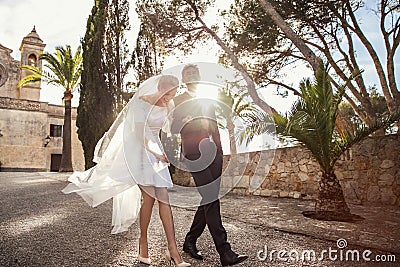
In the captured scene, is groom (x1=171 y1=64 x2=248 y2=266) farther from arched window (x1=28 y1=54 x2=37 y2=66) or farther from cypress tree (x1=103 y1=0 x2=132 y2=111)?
arched window (x1=28 y1=54 x2=37 y2=66)

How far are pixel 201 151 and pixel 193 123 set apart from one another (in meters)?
0.28

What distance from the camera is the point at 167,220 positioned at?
2783mm

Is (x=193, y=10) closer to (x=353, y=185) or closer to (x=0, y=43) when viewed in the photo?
(x=353, y=185)

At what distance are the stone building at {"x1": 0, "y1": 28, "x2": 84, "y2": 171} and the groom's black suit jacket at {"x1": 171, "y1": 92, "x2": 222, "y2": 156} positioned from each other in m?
29.7

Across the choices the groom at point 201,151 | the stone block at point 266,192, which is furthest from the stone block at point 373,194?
the groom at point 201,151

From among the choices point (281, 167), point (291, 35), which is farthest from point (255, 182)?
point (291, 35)

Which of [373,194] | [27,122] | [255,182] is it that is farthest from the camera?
[27,122]

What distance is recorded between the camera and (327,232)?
459 cm

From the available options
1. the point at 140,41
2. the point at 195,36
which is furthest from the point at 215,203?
the point at 140,41

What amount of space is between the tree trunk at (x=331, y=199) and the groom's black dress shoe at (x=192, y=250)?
3.79m

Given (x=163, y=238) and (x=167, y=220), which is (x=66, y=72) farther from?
(x=167, y=220)

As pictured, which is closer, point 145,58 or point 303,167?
point 303,167

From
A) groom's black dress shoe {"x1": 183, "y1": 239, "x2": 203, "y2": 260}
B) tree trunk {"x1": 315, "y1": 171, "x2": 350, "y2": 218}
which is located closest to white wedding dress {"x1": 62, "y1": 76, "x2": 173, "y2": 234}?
groom's black dress shoe {"x1": 183, "y1": 239, "x2": 203, "y2": 260}

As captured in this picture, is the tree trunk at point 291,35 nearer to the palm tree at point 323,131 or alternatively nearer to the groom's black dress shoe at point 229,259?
the palm tree at point 323,131
